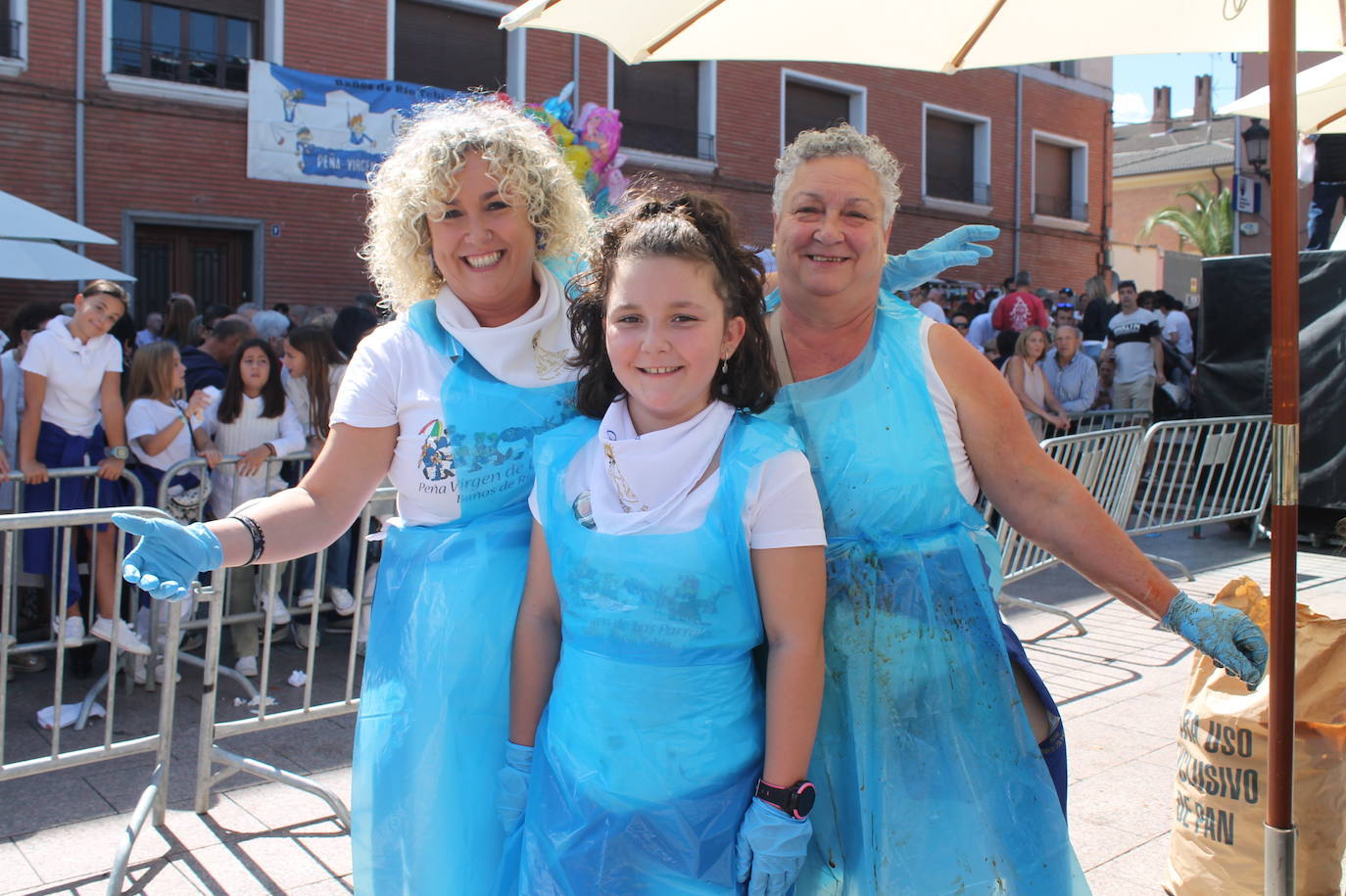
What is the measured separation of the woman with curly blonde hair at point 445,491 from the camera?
2.12 metres

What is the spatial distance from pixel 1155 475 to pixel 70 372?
267 inches

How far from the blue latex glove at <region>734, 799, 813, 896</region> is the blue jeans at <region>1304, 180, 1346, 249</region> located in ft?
37.9

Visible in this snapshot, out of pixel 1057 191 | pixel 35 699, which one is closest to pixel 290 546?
pixel 35 699

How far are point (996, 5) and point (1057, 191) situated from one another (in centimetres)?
2436

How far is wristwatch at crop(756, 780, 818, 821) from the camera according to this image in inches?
70.9

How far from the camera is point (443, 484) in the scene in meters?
2.18

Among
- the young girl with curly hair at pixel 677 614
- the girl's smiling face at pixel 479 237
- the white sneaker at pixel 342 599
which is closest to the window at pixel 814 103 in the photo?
the white sneaker at pixel 342 599

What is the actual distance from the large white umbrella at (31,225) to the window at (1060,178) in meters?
20.6

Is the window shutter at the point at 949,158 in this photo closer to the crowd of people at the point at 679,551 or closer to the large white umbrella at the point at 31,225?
the large white umbrella at the point at 31,225

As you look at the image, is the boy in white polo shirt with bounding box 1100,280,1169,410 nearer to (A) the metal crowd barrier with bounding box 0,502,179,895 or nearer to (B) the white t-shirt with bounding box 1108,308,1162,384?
(B) the white t-shirt with bounding box 1108,308,1162,384

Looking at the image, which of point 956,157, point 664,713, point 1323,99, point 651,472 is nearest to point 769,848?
point 664,713

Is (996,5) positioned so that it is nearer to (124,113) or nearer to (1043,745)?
(1043,745)

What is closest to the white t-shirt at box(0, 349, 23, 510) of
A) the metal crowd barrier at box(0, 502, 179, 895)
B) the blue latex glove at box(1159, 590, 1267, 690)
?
the metal crowd barrier at box(0, 502, 179, 895)

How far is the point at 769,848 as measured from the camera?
1793 mm
